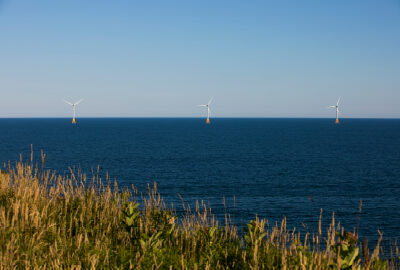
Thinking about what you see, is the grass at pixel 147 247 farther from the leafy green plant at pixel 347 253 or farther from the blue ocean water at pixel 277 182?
the blue ocean water at pixel 277 182

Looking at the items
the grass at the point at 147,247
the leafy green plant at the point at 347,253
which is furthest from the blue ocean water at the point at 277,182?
the leafy green plant at the point at 347,253

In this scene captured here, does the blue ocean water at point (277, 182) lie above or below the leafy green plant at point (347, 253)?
below

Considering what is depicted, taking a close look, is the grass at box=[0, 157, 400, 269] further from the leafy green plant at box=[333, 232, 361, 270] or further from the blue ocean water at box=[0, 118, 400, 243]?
the blue ocean water at box=[0, 118, 400, 243]

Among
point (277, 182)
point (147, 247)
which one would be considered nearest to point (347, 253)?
point (147, 247)

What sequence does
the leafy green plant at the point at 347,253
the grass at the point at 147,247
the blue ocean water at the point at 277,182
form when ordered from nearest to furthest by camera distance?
the leafy green plant at the point at 347,253 < the grass at the point at 147,247 < the blue ocean water at the point at 277,182

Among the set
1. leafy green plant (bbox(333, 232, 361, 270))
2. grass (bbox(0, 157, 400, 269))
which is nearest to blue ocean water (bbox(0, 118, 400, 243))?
grass (bbox(0, 157, 400, 269))

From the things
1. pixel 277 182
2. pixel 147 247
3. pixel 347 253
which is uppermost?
pixel 347 253

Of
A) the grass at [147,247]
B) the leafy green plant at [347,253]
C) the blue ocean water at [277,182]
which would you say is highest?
the leafy green plant at [347,253]

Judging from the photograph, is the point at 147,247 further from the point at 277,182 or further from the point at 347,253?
the point at 277,182

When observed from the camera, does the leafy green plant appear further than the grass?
No

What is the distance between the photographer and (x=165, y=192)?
148ft

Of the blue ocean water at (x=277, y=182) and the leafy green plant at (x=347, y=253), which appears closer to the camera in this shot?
the leafy green plant at (x=347, y=253)

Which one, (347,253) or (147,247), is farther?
(147,247)

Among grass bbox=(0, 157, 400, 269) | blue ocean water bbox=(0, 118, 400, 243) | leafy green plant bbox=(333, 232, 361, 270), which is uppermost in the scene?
leafy green plant bbox=(333, 232, 361, 270)
